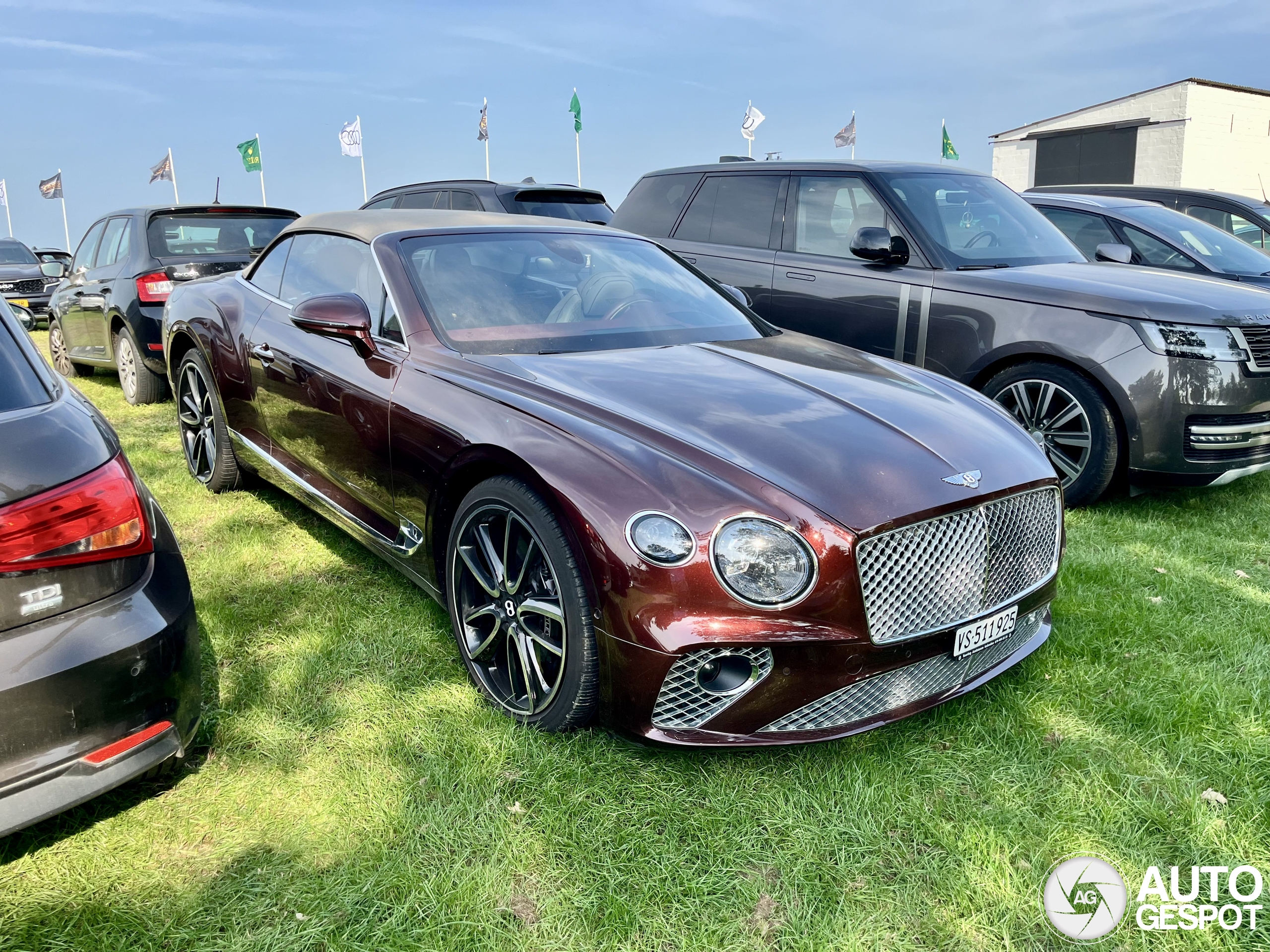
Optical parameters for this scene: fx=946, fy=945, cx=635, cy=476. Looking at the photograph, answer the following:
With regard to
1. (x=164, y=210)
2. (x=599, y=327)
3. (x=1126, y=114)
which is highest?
(x=1126, y=114)

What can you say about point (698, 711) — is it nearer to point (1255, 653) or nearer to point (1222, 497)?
point (1255, 653)

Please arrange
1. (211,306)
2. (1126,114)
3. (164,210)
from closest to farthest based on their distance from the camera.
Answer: (211,306)
(164,210)
(1126,114)

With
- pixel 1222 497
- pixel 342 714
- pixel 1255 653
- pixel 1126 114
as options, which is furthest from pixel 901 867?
pixel 1126 114

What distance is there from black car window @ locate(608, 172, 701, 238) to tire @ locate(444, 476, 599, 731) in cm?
429

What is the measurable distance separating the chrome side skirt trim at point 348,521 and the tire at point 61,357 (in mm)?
5844

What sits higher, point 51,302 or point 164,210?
point 164,210

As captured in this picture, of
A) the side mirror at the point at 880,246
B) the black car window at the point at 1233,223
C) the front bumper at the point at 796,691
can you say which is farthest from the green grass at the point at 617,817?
the black car window at the point at 1233,223

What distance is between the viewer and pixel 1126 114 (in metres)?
28.5

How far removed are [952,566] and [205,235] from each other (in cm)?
693

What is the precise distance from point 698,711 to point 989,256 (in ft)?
13.6

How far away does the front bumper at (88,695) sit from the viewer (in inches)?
76.5

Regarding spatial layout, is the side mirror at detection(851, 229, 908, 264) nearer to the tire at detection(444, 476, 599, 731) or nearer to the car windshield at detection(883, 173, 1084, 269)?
the car windshield at detection(883, 173, 1084, 269)

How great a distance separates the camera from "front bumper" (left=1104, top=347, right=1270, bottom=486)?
4.64m

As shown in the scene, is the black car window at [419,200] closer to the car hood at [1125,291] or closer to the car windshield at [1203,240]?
the car hood at [1125,291]
